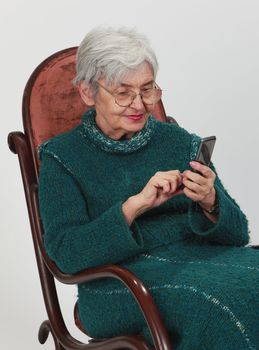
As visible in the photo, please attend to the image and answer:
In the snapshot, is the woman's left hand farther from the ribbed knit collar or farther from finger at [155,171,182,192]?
the ribbed knit collar

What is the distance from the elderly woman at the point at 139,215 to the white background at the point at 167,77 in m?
1.15

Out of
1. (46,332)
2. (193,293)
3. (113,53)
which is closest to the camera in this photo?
(193,293)

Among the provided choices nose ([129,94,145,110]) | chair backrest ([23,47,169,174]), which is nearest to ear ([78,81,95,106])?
nose ([129,94,145,110])

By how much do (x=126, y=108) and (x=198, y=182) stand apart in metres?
0.33

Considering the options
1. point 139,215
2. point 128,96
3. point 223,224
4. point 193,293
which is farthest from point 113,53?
point 193,293

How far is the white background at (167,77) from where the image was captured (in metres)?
4.02

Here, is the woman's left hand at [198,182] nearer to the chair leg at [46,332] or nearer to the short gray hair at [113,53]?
the short gray hair at [113,53]

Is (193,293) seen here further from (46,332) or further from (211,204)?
(46,332)

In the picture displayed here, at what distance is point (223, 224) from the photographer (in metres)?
2.81

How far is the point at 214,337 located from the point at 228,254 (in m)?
0.43

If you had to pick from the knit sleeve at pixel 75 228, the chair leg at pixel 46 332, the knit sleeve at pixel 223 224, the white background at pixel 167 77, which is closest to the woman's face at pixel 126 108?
the knit sleeve at pixel 75 228

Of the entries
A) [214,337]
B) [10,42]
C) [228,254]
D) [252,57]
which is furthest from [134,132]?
[252,57]

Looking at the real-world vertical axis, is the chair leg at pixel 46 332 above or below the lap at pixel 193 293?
below

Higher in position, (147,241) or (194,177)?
(194,177)
